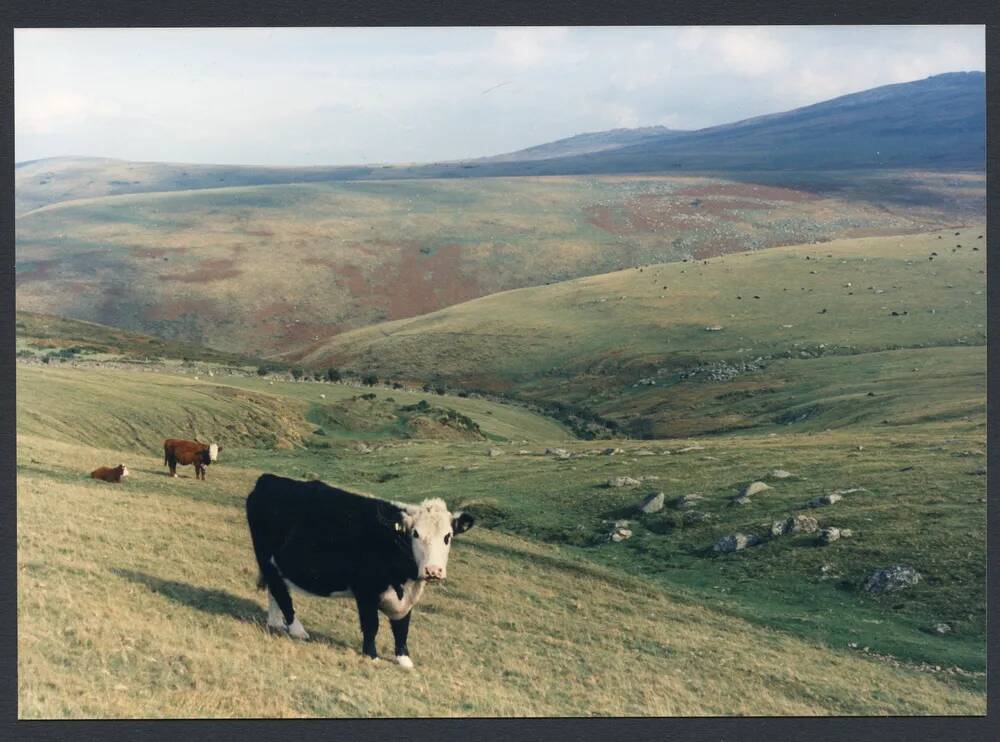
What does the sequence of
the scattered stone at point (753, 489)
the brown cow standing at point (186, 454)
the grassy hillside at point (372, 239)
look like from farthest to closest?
the grassy hillside at point (372, 239)
the scattered stone at point (753, 489)
the brown cow standing at point (186, 454)

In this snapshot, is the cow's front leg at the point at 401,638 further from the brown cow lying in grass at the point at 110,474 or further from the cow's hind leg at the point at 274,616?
the brown cow lying in grass at the point at 110,474

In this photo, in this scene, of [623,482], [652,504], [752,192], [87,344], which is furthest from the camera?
[752,192]

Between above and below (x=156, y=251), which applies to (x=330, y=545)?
below

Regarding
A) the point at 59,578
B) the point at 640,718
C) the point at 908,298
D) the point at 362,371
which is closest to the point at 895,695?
the point at 640,718

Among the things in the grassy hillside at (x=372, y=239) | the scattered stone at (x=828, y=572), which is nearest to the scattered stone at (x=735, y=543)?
the scattered stone at (x=828, y=572)

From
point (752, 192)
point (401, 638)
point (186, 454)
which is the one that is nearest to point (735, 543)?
point (401, 638)

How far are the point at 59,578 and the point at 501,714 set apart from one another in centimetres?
572

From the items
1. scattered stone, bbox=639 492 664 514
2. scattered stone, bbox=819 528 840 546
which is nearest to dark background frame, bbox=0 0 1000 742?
scattered stone, bbox=819 528 840 546

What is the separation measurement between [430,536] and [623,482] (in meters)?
7.17

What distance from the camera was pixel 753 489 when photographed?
55.9 ft

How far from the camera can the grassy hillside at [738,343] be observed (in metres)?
22.5

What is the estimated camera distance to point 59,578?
1229 centimetres

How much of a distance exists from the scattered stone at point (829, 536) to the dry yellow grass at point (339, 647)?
2320 millimetres

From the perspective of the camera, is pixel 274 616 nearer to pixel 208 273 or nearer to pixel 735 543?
pixel 735 543
